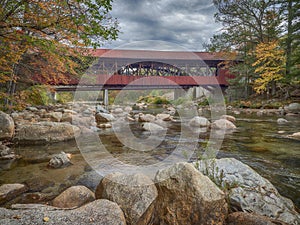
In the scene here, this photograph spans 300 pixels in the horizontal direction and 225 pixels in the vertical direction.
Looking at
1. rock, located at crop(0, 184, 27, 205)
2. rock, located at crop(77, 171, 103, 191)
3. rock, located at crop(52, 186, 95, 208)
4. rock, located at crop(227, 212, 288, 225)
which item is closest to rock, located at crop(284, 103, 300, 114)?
rock, located at crop(227, 212, 288, 225)

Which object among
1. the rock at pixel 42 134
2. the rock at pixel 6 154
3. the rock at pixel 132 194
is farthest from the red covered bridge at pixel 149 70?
the rock at pixel 132 194

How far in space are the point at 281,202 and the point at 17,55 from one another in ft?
17.1

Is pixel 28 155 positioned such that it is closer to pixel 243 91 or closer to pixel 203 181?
pixel 203 181

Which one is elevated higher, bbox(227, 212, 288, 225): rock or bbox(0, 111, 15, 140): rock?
bbox(0, 111, 15, 140): rock

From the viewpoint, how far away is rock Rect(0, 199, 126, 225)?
1.28 metres

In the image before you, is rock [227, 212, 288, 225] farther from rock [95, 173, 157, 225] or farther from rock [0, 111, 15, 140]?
rock [0, 111, 15, 140]

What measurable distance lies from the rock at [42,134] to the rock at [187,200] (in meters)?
3.76

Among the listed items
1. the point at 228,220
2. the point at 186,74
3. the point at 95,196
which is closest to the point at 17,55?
the point at 95,196

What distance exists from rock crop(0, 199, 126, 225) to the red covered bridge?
15953 millimetres

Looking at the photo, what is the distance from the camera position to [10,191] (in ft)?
6.75

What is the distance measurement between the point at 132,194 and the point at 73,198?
678 mm

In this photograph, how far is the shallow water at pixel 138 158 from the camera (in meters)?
2.43

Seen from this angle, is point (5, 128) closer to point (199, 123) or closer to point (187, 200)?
point (187, 200)

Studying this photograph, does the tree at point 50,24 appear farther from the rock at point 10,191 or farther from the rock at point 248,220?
the rock at point 248,220
